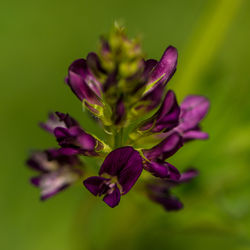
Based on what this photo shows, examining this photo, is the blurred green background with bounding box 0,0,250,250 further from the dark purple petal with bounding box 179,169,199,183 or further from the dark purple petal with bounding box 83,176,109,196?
the dark purple petal with bounding box 83,176,109,196

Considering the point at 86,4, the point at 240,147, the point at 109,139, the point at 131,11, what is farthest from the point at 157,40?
the point at 109,139

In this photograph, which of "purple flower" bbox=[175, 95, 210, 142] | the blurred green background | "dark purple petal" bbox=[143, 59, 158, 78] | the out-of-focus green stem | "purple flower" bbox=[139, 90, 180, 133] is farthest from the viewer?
the out-of-focus green stem

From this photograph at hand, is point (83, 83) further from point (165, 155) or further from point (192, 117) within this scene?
point (192, 117)

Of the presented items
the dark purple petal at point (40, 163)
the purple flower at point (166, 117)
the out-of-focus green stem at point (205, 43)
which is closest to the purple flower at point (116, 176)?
the purple flower at point (166, 117)

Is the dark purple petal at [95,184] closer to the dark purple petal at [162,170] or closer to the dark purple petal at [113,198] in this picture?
the dark purple petal at [113,198]

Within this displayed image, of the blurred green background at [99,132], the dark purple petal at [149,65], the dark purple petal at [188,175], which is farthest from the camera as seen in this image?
the blurred green background at [99,132]

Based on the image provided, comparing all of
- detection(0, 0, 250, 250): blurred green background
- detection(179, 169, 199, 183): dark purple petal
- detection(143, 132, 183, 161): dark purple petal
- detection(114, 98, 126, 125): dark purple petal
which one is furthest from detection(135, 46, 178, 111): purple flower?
detection(0, 0, 250, 250): blurred green background
